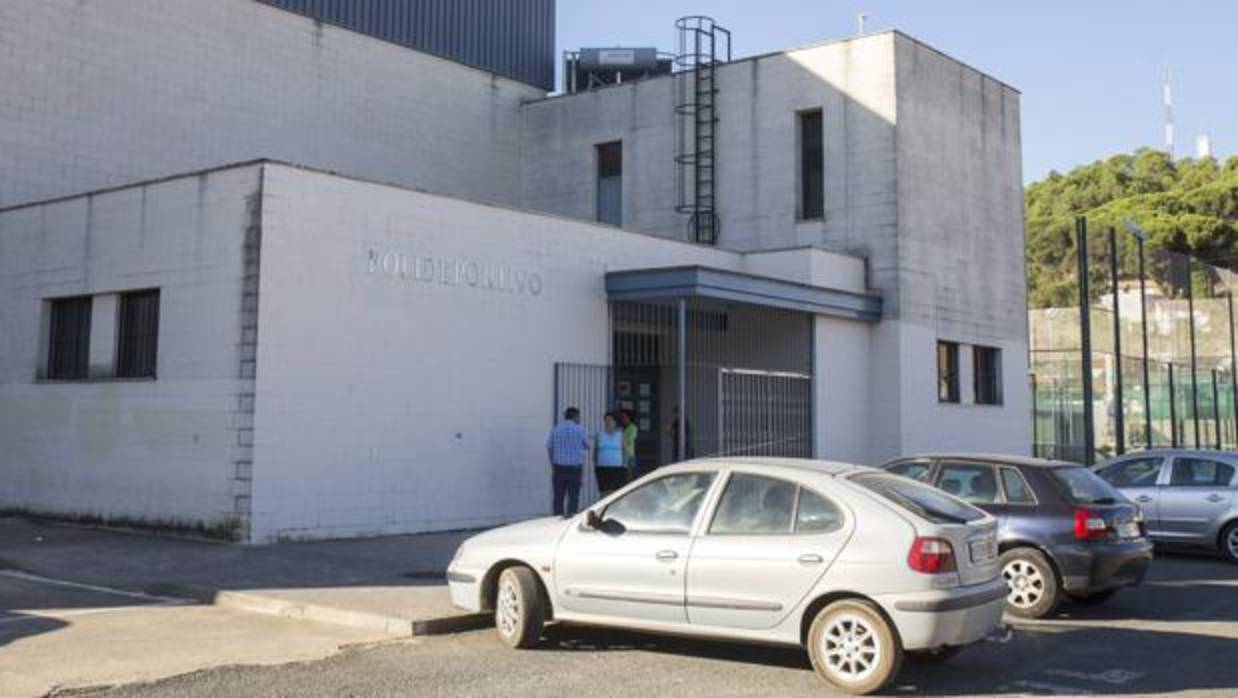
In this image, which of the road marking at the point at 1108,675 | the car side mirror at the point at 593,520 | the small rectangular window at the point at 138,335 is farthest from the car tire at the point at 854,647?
the small rectangular window at the point at 138,335

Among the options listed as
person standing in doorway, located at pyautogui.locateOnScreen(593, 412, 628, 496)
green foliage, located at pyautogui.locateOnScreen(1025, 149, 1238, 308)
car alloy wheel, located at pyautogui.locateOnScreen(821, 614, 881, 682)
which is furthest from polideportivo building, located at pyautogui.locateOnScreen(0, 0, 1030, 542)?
green foliage, located at pyautogui.locateOnScreen(1025, 149, 1238, 308)

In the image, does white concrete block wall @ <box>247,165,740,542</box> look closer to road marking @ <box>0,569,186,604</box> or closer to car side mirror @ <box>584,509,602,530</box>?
road marking @ <box>0,569,186,604</box>

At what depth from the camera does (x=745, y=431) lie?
61.2 ft

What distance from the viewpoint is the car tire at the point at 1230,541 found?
14383mm

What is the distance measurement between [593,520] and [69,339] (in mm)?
11630

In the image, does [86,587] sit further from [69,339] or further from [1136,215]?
[1136,215]

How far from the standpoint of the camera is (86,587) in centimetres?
1121

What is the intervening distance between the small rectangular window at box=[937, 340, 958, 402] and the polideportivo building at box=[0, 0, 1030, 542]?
6 cm

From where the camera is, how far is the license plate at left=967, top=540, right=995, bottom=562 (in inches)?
293

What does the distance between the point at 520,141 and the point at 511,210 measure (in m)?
10.6

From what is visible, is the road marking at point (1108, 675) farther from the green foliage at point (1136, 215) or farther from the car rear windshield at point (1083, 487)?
the green foliage at point (1136, 215)

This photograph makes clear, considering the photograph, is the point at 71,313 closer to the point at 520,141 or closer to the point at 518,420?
the point at 518,420

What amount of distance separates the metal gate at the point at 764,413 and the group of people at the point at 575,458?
2628 millimetres

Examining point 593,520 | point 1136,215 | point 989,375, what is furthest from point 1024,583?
point 1136,215
